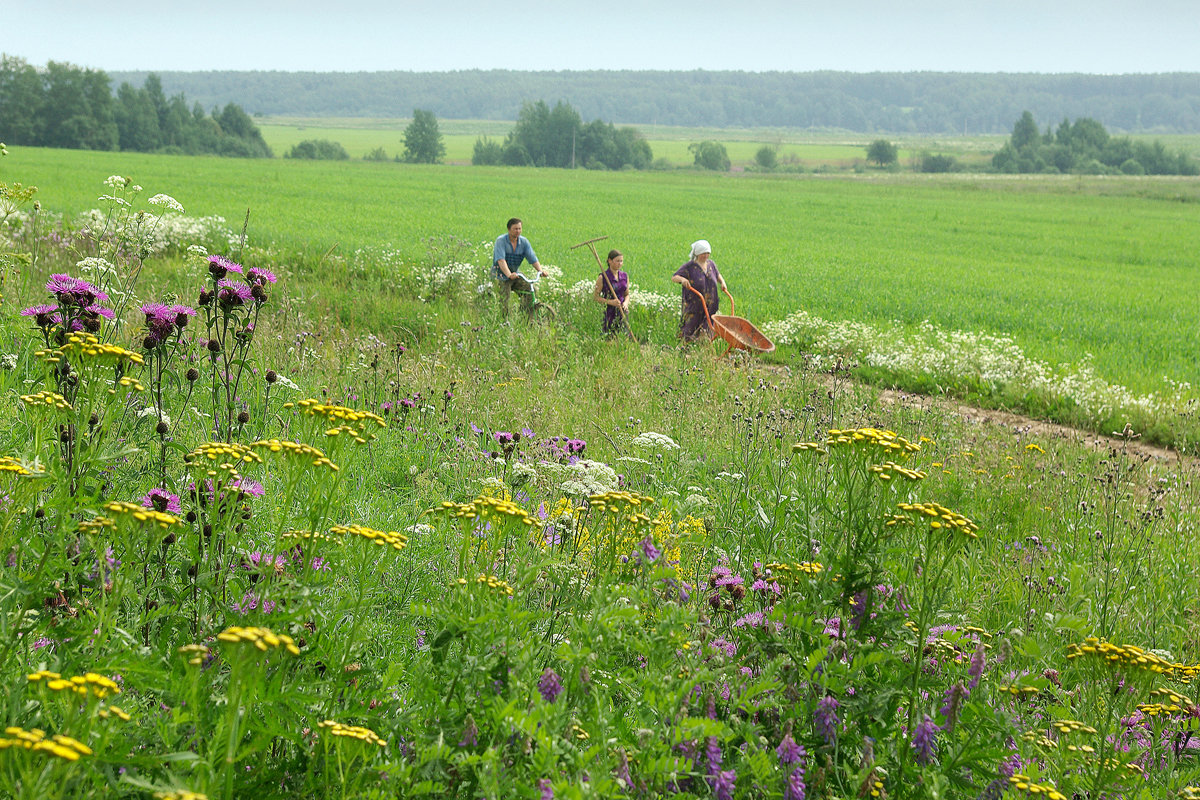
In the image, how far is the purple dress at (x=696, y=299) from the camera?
1167 cm

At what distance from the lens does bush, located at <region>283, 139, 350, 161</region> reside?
9925 centimetres

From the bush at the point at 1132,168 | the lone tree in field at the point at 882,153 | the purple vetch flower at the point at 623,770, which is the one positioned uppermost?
the lone tree in field at the point at 882,153

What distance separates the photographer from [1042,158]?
116m

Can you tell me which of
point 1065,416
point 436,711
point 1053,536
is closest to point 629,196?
point 1065,416

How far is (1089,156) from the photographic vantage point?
115 metres

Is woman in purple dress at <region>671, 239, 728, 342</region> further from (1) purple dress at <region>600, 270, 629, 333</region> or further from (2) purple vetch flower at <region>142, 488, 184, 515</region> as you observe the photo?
(2) purple vetch flower at <region>142, 488, 184, 515</region>

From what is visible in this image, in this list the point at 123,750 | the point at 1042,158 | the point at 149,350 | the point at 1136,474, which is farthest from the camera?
the point at 1042,158

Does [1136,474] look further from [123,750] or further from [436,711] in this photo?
[123,750]

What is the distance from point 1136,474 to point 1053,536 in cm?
244

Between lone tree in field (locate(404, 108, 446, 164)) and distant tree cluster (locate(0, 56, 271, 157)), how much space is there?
23.0 m

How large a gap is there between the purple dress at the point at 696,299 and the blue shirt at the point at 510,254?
7.29 feet

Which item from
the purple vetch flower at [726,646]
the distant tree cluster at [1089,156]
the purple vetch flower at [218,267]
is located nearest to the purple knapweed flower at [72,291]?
the purple vetch flower at [218,267]

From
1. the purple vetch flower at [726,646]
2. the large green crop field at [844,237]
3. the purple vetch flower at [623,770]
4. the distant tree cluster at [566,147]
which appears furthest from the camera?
the distant tree cluster at [566,147]

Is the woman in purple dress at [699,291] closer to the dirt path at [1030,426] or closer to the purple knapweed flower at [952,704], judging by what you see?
the dirt path at [1030,426]
